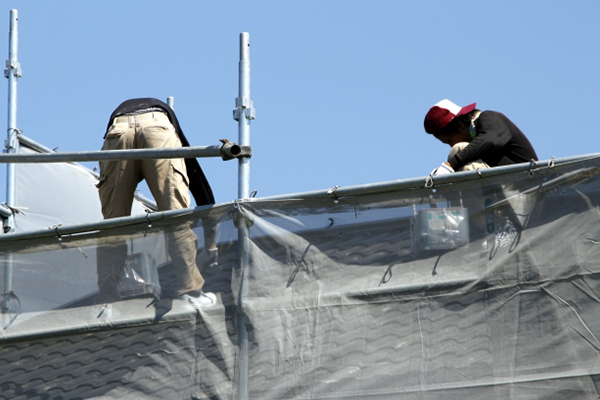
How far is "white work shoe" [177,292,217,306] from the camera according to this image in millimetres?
4703

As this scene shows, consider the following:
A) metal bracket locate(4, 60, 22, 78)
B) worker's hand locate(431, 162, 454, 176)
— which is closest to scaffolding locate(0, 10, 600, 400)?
worker's hand locate(431, 162, 454, 176)

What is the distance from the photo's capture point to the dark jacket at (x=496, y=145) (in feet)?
16.6

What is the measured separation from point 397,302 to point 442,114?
164 cm

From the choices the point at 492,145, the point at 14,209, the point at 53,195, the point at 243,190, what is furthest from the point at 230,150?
the point at 53,195

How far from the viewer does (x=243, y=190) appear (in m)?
6.73

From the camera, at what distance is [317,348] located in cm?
445

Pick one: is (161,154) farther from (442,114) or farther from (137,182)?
(442,114)

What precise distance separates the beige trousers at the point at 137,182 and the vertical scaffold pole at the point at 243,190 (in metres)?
0.28

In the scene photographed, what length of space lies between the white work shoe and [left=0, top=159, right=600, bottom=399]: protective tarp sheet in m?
0.03

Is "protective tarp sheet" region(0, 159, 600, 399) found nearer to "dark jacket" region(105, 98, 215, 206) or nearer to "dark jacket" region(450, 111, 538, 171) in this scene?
"dark jacket" region(450, 111, 538, 171)

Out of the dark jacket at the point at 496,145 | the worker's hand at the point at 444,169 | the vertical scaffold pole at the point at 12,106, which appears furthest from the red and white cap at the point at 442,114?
the vertical scaffold pole at the point at 12,106

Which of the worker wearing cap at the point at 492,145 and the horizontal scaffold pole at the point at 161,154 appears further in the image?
the worker wearing cap at the point at 492,145

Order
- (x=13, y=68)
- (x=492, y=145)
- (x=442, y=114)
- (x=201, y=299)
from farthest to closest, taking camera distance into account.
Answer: (x=13, y=68) < (x=442, y=114) < (x=492, y=145) < (x=201, y=299)

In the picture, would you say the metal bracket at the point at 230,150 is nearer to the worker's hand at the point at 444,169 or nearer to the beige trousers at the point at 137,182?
the beige trousers at the point at 137,182
